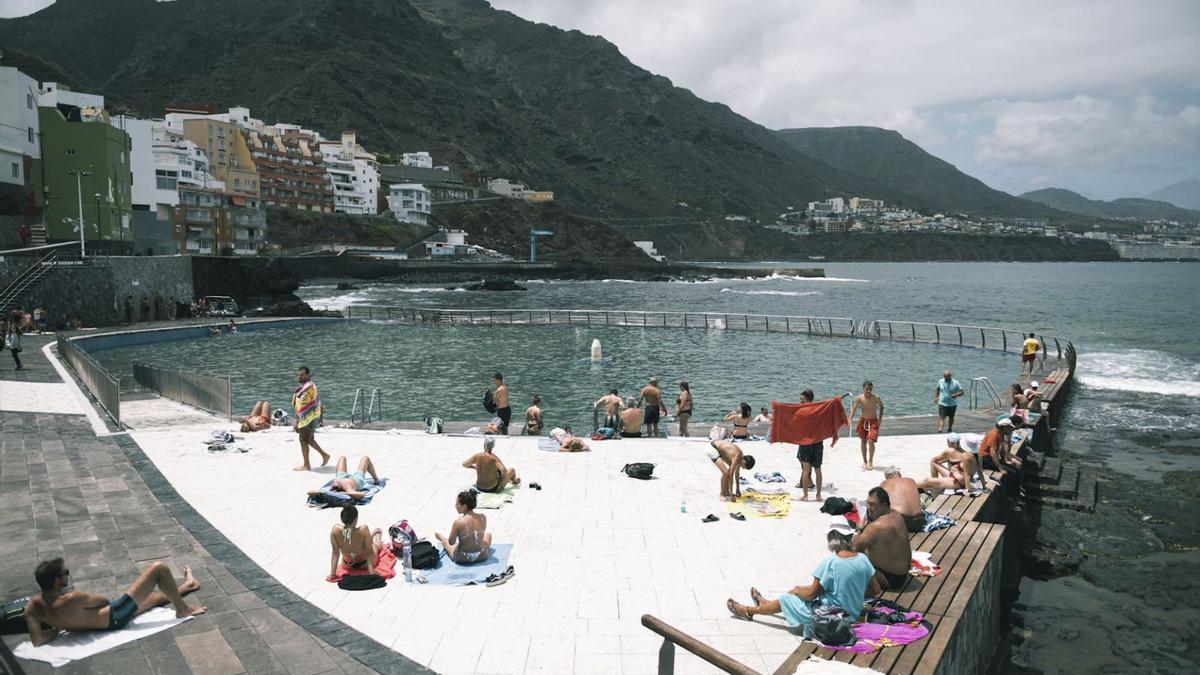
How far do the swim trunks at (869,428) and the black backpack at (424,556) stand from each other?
359 inches

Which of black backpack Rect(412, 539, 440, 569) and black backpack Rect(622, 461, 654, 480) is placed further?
black backpack Rect(622, 461, 654, 480)

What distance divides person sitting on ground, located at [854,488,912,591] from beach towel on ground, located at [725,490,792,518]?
3073 mm

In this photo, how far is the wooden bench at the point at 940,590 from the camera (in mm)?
6734

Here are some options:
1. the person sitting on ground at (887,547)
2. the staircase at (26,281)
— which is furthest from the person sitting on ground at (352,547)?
the staircase at (26,281)

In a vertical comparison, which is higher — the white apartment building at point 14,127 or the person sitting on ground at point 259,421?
the white apartment building at point 14,127

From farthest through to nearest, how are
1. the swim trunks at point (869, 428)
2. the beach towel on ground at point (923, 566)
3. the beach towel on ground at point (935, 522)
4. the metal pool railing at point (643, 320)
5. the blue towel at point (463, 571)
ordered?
the metal pool railing at point (643, 320) → the swim trunks at point (869, 428) → the beach towel on ground at point (935, 522) → the blue towel at point (463, 571) → the beach towel on ground at point (923, 566)

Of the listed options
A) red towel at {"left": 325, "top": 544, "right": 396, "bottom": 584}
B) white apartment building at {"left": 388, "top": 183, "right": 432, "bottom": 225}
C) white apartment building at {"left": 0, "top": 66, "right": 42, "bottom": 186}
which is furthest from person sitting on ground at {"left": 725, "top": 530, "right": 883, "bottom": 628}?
white apartment building at {"left": 388, "top": 183, "right": 432, "bottom": 225}

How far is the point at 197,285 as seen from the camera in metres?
62.5

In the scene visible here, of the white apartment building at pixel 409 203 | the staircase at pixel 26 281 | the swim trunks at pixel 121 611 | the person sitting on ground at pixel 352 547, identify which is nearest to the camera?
the swim trunks at pixel 121 611

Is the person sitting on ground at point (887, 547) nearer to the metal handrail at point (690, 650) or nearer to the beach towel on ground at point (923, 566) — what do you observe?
the beach towel on ground at point (923, 566)

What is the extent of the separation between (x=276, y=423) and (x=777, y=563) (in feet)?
46.3

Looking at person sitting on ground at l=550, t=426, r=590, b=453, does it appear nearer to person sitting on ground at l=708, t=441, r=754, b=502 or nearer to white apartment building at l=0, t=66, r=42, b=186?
person sitting on ground at l=708, t=441, r=754, b=502

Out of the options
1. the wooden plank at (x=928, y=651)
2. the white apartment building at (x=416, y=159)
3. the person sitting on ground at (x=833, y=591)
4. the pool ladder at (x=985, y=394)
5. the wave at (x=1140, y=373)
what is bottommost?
the wave at (x=1140, y=373)

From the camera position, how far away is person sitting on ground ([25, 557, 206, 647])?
22.8ft
